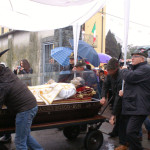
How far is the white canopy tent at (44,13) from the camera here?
Result: 5515mm

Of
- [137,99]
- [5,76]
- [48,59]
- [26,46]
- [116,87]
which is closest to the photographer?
[5,76]

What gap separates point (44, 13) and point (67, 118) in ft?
10.00

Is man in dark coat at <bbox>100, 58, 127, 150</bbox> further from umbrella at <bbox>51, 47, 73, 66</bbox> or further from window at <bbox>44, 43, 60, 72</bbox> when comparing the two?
window at <bbox>44, 43, 60, 72</bbox>

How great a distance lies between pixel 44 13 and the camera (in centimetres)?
586

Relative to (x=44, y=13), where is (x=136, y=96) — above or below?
below

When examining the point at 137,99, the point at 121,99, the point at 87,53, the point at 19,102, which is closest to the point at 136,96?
the point at 137,99

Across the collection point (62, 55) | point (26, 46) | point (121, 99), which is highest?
point (26, 46)

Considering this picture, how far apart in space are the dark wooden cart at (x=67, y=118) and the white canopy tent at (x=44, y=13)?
8.41 ft

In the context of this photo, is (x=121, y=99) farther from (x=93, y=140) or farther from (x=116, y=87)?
(x=93, y=140)

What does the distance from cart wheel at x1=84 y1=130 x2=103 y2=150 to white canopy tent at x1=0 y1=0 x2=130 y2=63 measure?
9.87 feet

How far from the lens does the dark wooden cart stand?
3647 mm

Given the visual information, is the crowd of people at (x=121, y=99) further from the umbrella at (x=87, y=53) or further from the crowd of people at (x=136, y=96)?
the umbrella at (x=87, y=53)

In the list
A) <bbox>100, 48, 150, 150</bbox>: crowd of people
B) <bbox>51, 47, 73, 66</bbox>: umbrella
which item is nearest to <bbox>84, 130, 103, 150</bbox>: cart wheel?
<bbox>100, 48, 150, 150</bbox>: crowd of people

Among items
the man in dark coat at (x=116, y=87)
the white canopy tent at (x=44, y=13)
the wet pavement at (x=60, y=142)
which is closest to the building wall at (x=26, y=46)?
the white canopy tent at (x=44, y=13)
